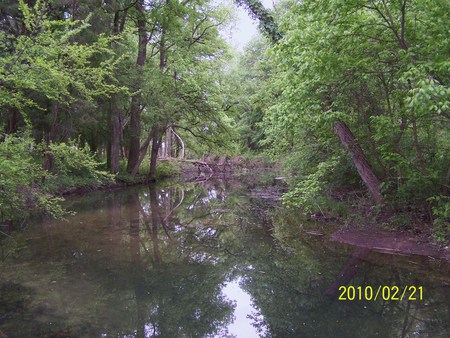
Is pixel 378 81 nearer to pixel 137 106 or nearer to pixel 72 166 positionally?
pixel 72 166

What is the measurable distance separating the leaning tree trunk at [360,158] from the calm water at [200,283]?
1648mm

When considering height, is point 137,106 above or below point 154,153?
above

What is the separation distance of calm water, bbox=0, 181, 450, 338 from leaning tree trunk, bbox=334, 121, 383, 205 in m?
1.65

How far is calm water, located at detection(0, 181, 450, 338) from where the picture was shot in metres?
4.79

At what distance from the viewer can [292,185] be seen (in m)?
12.9

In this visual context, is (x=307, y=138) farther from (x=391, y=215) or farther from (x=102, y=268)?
(x=102, y=268)

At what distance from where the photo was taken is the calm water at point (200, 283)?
15.7 feet

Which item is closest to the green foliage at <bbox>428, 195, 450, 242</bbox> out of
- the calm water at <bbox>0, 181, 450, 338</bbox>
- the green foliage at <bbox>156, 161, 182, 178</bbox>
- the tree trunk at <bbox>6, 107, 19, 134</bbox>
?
the calm water at <bbox>0, 181, 450, 338</bbox>

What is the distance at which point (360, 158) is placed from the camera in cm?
916

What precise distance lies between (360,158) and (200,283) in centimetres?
529

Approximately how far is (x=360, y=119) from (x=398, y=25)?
3383 mm
